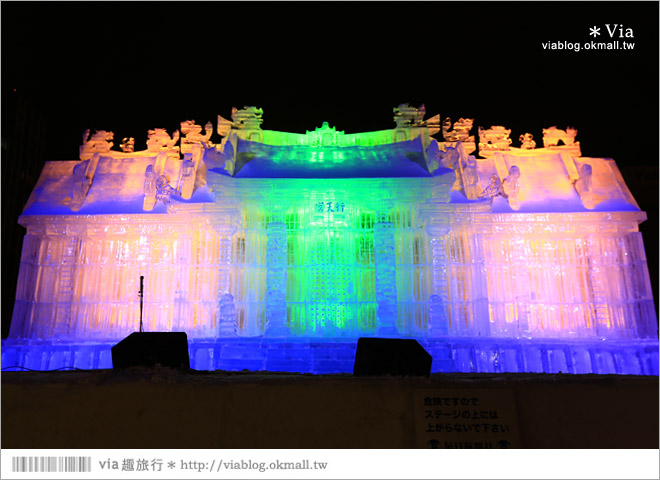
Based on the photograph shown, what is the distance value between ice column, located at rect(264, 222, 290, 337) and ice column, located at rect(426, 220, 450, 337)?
3.81 metres

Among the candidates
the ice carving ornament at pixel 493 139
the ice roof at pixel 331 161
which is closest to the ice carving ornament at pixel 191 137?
the ice roof at pixel 331 161

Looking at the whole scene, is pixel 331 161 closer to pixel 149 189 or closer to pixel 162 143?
pixel 149 189

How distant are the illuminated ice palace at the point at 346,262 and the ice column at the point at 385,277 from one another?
4cm

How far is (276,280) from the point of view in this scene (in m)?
13.5

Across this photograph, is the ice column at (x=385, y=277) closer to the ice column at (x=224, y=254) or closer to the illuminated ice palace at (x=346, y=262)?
the illuminated ice palace at (x=346, y=262)

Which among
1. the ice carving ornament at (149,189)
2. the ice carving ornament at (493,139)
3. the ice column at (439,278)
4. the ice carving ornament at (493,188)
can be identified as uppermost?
the ice carving ornament at (493,139)

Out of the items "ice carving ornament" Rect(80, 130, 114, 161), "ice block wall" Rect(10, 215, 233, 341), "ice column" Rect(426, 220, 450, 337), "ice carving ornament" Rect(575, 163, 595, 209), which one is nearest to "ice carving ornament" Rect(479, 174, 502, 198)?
"ice column" Rect(426, 220, 450, 337)

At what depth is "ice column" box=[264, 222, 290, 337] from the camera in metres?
13.2

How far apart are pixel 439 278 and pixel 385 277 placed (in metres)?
1.49

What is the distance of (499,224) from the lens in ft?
47.6

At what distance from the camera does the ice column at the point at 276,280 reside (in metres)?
13.2

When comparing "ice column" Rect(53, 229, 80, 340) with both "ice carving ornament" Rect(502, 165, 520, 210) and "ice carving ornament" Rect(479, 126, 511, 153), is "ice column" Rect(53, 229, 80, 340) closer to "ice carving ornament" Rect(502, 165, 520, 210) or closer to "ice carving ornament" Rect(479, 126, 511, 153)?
"ice carving ornament" Rect(502, 165, 520, 210)

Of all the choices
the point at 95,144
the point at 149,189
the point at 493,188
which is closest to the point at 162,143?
the point at 95,144

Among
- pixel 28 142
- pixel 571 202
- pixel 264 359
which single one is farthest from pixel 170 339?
pixel 28 142
